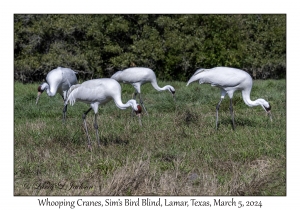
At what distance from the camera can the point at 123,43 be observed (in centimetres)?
1909

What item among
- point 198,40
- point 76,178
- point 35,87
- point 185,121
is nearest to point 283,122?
point 185,121

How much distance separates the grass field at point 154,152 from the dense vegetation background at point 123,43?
675 centimetres

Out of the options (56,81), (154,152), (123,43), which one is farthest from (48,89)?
(123,43)

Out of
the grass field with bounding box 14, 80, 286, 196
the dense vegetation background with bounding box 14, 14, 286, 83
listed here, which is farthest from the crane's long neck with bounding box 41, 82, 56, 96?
the dense vegetation background with bounding box 14, 14, 286, 83

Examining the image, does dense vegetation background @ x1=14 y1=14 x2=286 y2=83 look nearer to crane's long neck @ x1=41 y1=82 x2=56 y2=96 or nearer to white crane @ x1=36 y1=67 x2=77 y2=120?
white crane @ x1=36 y1=67 x2=77 y2=120

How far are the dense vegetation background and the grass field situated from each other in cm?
675

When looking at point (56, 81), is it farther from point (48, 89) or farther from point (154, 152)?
point (154, 152)

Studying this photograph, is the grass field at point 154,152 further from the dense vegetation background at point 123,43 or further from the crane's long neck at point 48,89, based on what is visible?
the dense vegetation background at point 123,43

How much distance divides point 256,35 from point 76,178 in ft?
53.2

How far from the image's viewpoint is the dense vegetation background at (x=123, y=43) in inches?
711

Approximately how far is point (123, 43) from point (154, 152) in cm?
1219

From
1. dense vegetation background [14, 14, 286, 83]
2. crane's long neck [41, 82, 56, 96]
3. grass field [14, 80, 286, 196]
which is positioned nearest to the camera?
grass field [14, 80, 286, 196]

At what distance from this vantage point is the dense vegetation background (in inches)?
711

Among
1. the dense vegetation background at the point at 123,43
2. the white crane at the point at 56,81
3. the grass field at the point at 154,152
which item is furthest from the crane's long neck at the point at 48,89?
the dense vegetation background at the point at 123,43
